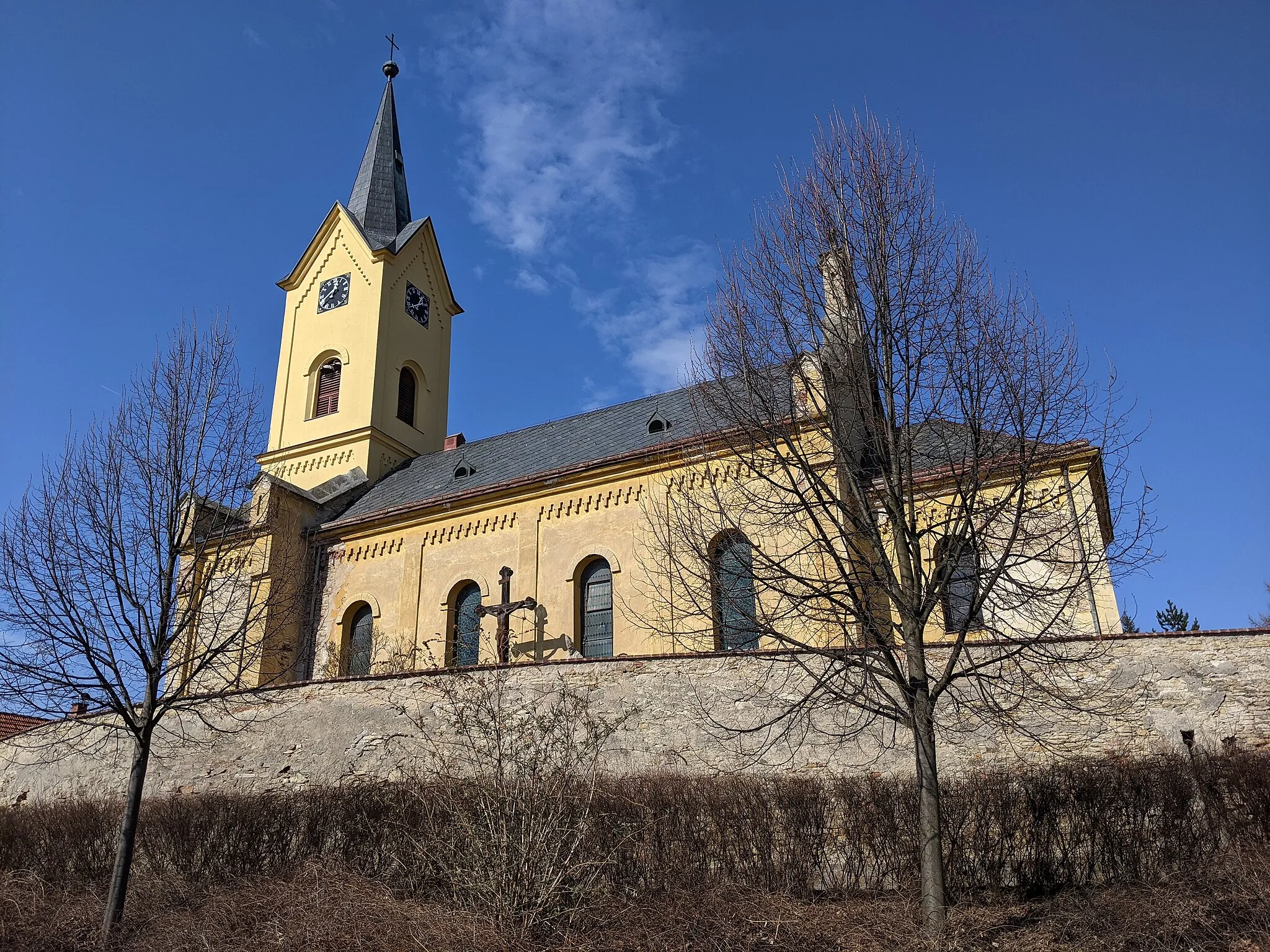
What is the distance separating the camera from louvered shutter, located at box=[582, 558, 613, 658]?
19.9 m

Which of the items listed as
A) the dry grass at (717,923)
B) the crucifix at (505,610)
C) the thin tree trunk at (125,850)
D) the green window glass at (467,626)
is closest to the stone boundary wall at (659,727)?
the thin tree trunk at (125,850)

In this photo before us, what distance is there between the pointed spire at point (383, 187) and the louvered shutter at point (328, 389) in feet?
14.3

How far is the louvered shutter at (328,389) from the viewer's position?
29.2 metres

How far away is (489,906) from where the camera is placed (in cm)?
845

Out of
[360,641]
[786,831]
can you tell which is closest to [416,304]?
[360,641]

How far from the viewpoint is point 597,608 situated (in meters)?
20.2

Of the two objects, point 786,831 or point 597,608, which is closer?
point 786,831

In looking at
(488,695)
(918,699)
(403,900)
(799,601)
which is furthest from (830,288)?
(403,900)

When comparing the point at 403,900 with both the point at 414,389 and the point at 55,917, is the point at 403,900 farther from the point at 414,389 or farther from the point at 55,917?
the point at 414,389

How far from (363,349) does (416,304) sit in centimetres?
300

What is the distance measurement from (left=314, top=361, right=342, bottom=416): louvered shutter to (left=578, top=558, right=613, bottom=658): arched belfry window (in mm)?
12442

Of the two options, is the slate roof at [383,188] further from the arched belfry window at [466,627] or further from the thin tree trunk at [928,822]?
the thin tree trunk at [928,822]

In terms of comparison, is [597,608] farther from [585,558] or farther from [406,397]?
[406,397]

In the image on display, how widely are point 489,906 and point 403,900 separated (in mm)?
1402
